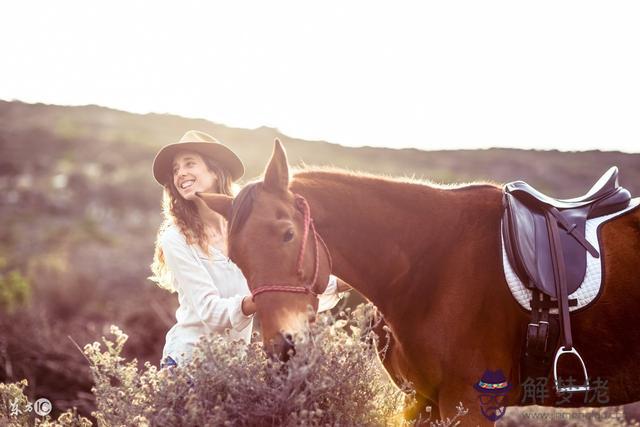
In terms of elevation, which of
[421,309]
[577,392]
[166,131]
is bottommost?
[577,392]

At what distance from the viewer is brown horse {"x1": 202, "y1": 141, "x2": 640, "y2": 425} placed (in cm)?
279

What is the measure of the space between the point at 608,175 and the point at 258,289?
2.18 m

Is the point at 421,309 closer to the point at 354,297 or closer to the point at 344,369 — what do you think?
the point at 344,369

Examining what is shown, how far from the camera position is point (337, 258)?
3.17 metres

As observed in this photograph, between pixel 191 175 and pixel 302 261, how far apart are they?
1332 millimetres

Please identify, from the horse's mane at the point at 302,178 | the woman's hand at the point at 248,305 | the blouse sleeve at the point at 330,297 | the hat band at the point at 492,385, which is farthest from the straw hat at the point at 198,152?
the hat band at the point at 492,385

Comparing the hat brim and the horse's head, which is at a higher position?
the hat brim

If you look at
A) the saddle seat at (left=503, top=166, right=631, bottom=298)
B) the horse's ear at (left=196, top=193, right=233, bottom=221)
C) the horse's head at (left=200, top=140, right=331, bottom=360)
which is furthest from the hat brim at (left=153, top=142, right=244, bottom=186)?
the saddle seat at (left=503, top=166, right=631, bottom=298)

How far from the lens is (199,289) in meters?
3.38

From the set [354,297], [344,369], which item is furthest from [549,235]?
[354,297]

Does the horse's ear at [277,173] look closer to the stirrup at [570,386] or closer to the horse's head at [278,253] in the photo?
the horse's head at [278,253]

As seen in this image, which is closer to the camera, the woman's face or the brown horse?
the brown horse

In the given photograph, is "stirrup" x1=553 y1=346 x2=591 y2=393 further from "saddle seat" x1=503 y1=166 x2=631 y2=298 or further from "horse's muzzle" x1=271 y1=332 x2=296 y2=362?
"horse's muzzle" x1=271 y1=332 x2=296 y2=362

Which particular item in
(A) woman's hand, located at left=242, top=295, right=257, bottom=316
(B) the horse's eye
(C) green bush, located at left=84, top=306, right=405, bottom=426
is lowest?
(C) green bush, located at left=84, top=306, right=405, bottom=426
